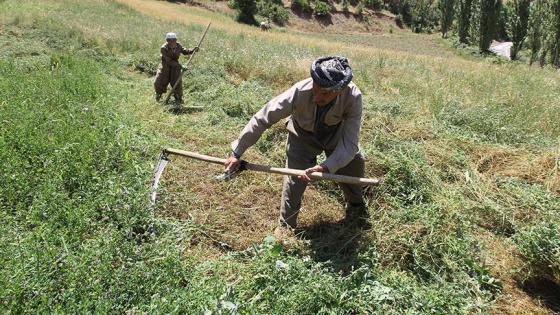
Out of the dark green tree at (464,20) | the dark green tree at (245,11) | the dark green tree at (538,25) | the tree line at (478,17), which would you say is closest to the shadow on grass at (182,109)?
the tree line at (478,17)

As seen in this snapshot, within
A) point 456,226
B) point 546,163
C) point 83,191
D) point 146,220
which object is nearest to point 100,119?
point 83,191

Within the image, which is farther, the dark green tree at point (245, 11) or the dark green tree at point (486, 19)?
the dark green tree at point (245, 11)

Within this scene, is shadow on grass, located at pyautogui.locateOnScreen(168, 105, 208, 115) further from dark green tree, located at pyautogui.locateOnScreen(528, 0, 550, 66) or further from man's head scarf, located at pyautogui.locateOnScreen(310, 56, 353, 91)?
dark green tree, located at pyautogui.locateOnScreen(528, 0, 550, 66)

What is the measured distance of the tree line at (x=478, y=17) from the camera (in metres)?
18.6

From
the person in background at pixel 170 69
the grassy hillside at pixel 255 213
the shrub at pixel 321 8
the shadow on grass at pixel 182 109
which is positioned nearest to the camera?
the grassy hillside at pixel 255 213

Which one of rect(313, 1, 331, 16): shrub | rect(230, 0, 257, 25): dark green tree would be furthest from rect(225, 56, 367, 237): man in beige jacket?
rect(313, 1, 331, 16): shrub

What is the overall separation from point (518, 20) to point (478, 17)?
3.18 m

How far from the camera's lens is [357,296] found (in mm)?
2281

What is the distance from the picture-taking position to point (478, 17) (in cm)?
2444

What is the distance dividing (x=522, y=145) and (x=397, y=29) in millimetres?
49381

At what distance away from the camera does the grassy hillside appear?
7.00 feet

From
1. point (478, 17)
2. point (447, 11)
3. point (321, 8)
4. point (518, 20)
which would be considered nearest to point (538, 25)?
point (518, 20)

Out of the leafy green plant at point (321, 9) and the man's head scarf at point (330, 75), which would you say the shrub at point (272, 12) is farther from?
the man's head scarf at point (330, 75)

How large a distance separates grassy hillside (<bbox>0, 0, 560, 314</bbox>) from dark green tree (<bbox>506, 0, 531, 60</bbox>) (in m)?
19.3
